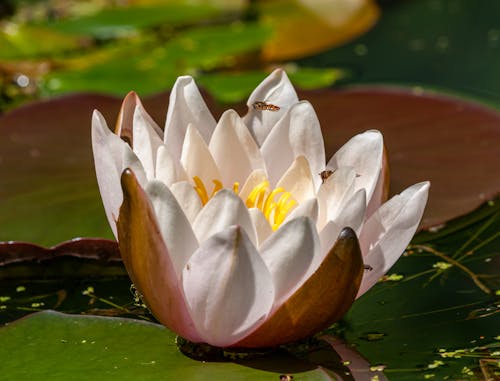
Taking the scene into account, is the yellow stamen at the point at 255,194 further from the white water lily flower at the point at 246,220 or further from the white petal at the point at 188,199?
the white petal at the point at 188,199

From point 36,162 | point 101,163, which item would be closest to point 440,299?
point 101,163

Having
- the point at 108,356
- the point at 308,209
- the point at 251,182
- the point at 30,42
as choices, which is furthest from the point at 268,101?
the point at 30,42

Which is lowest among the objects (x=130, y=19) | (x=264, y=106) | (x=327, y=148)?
(x=327, y=148)

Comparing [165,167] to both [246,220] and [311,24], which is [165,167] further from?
[311,24]

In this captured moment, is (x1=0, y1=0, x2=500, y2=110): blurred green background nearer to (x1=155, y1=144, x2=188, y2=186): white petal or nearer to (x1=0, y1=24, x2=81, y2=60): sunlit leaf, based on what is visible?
(x1=0, y1=24, x2=81, y2=60): sunlit leaf

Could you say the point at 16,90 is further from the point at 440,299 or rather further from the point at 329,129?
the point at 440,299

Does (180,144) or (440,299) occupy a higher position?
(180,144)
